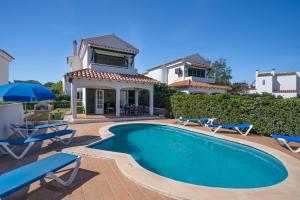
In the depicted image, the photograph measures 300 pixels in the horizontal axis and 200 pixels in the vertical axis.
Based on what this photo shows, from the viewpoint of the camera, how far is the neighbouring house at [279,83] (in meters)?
42.9

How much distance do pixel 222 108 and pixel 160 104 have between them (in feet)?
30.8

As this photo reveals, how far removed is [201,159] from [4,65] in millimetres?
22596

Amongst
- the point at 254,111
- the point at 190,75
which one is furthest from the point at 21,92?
the point at 190,75

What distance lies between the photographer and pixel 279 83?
45.1 metres

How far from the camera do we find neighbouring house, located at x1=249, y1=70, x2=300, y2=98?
141 ft

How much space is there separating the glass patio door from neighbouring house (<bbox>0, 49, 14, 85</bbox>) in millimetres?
9744

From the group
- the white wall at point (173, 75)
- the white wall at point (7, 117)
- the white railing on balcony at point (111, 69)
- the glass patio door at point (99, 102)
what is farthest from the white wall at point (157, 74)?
the white wall at point (7, 117)

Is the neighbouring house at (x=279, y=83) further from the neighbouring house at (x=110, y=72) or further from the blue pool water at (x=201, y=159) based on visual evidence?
the blue pool water at (x=201, y=159)

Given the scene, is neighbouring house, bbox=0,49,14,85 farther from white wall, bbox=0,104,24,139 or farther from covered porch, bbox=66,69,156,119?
white wall, bbox=0,104,24,139

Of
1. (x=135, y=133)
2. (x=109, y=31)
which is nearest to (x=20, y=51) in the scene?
(x=109, y=31)

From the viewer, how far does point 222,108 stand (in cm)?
1326

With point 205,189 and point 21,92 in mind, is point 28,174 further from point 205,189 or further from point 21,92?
point 21,92

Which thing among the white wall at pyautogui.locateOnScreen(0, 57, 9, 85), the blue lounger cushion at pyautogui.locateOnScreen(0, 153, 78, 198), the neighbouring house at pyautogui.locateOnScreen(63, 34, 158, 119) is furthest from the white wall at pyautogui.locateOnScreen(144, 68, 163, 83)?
the blue lounger cushion at pyautogui.locateOnScreen(0, 153, 78, 198)

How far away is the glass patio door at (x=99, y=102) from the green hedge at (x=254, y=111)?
10692 millimetres
